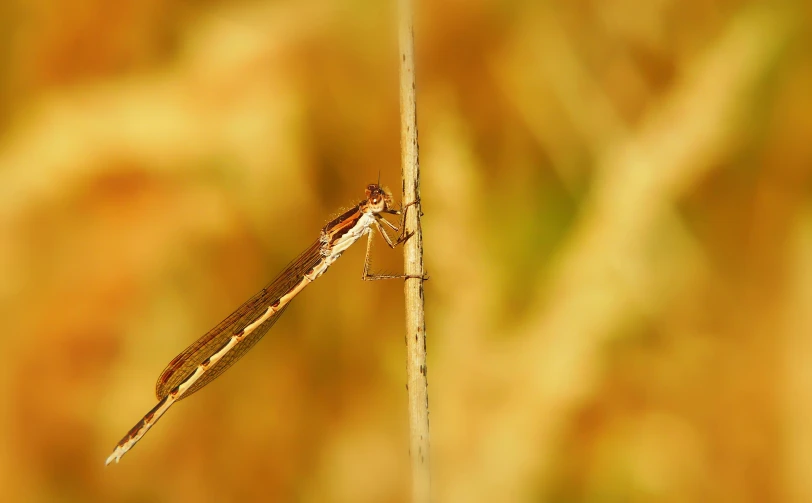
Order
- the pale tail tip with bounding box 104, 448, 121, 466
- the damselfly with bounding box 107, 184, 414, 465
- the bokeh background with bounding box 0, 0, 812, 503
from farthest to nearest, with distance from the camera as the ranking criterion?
the damselfly with bounding box 107, 184, 414, 465, the pale tail tip with bounding box 104, 448, 121, 466, the bokeh background with bounding box 0, 0, 812, 503

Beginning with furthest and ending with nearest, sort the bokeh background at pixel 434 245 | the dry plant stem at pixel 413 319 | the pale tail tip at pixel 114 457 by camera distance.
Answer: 1. the pale tail tip at pixel 114 457
2. the bokeh background at pixel 434 245
3. the dry plant stem at pixel 413 319

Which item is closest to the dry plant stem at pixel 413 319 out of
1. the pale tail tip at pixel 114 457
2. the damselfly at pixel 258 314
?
the damselfly at pixel 258 314

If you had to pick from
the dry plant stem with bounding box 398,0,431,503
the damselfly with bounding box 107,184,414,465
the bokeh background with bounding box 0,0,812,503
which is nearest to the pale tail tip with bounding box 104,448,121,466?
the bokeh background with bounding box 0,0,812,503

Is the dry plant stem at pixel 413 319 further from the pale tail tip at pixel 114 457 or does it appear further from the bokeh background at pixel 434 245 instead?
the pale tail tip at pixel 114 457

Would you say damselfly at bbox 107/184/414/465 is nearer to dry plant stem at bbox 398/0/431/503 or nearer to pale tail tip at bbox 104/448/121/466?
pale tail tip at bbox 104/448/121/466

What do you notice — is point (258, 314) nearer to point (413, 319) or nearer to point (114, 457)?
point (114, 457)
